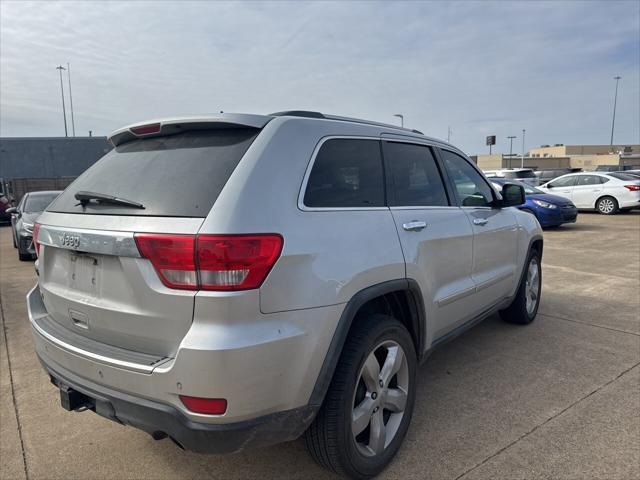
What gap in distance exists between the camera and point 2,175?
36031 mm

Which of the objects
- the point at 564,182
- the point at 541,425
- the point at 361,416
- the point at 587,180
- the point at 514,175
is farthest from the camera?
the point at 514,175

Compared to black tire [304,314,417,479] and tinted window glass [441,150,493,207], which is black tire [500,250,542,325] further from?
black tire [304,314,417,479]

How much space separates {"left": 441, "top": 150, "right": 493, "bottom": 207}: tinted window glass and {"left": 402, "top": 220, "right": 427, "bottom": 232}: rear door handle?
86 cm

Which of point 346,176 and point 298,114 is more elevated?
point 298,114

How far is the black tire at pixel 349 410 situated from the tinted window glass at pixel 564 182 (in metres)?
16.6

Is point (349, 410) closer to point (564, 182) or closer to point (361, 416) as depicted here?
point (361, 416)

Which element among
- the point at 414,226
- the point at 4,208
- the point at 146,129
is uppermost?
the point at 146,129

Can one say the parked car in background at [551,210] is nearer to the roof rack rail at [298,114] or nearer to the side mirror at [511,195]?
the side mirror at [511,195]

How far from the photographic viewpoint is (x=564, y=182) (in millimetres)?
16984

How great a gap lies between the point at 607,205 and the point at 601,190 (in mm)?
541

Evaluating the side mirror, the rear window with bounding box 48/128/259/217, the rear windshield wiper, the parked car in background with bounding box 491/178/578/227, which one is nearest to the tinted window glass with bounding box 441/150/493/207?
the side mirror

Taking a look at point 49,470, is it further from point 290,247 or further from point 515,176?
point 515,176

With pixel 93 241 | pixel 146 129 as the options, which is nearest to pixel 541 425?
pixel 93 241

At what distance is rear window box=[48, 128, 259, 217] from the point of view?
6.86ft
